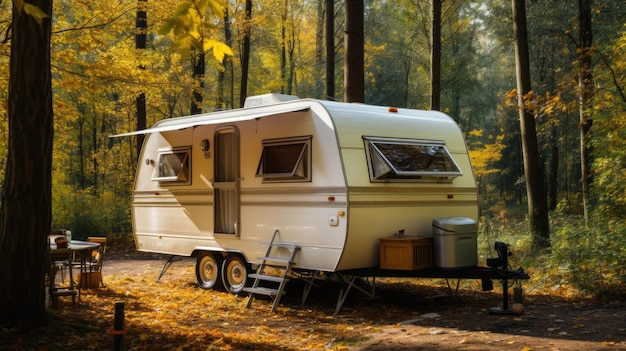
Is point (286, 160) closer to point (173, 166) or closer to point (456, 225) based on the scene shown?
point (456, 225)

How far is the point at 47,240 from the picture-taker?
752cm

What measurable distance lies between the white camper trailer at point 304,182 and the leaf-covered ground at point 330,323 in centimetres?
80

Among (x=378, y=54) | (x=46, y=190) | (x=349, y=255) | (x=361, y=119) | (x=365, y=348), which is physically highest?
(x=378, y=54)

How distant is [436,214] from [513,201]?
989 inches

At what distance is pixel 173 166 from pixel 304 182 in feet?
11.2

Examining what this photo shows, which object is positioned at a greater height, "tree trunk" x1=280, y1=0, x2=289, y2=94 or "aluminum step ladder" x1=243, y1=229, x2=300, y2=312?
"tree trunk" x1=280, y1=0, x2=289, y2=94

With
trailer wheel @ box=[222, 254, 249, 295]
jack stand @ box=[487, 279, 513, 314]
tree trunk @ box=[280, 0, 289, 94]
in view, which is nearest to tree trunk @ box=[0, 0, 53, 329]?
trailer wheel @ box=[222, 254, 249, 295]

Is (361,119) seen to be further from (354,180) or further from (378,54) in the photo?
(378,54)

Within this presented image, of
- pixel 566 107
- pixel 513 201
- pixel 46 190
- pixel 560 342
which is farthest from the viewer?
pixel 513 201

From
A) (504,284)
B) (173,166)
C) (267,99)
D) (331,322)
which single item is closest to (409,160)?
(504,284)

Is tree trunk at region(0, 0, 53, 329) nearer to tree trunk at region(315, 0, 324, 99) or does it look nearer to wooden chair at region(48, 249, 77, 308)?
wooden chair at region(48, 249, 77, 308)

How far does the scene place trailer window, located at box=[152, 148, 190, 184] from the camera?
11.7 metres

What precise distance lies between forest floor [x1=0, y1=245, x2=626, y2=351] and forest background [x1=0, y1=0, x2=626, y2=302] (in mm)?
1696

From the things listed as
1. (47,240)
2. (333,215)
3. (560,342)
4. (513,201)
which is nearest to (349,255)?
(333,215)
